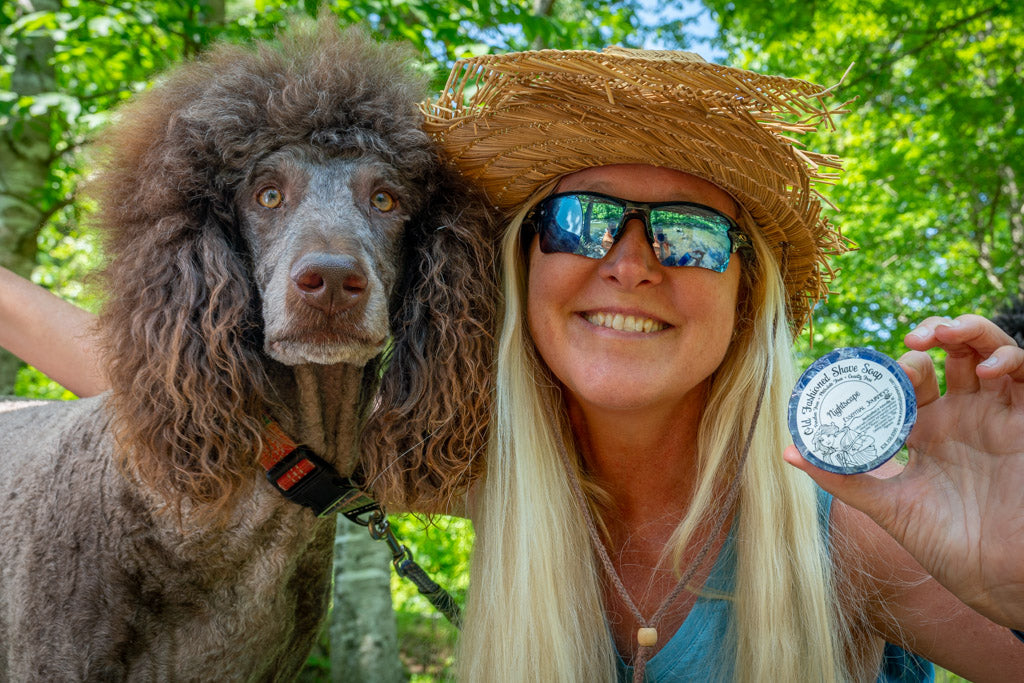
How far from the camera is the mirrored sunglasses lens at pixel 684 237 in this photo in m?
1.74

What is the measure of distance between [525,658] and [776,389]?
85cm

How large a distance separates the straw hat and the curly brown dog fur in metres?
0.14

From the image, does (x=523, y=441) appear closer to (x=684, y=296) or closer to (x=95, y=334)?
(x=684, y=296)

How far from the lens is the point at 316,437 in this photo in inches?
71.2

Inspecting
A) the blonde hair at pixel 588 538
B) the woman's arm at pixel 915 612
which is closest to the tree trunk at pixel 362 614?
the blonde hair at pixel 588 538

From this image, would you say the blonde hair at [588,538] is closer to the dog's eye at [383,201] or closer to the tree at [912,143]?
the dog's eye at [383,201]

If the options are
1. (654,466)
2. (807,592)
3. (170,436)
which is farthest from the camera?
(654,466)

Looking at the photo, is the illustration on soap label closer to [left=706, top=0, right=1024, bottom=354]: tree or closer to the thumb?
the thumb

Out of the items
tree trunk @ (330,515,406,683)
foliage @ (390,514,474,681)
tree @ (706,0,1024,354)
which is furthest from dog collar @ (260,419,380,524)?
tree @ (706,0,1024,354)

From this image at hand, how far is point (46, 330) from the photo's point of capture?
221 centimetres

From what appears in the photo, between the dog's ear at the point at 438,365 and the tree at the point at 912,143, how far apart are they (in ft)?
12.5

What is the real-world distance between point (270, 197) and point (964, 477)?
1.48 meters

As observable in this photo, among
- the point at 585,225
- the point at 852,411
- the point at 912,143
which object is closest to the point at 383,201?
the point at 585,225

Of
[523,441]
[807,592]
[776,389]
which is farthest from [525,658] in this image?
[776,389]
